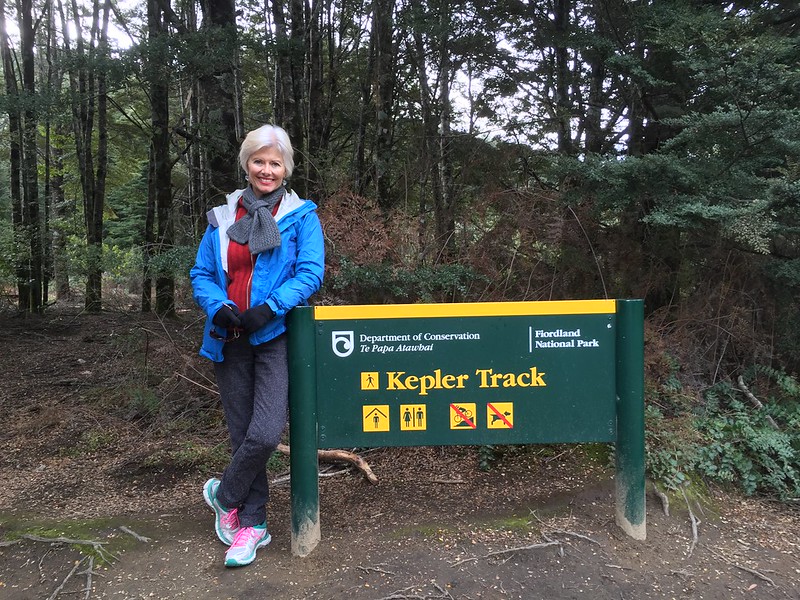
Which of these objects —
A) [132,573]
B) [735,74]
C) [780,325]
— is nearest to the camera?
[132,573]

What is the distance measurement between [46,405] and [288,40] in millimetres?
5547

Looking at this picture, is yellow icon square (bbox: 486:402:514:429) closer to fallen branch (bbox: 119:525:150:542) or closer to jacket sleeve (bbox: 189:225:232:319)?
jacket sleeve (bbox: 189:225:232:319)

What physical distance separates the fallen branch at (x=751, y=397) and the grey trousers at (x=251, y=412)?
149 inches

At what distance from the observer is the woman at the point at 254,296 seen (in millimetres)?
2781

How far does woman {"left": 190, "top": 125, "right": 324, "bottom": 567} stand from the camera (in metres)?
2.78

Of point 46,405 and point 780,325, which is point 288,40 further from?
point 780,325

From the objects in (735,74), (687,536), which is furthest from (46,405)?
(735,74)

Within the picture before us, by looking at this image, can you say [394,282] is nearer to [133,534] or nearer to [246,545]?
[246,545]

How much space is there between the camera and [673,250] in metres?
5.40

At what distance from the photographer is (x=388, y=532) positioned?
3150 mm

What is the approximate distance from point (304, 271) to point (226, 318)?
453 millimetres

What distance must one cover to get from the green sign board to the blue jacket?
219 mm

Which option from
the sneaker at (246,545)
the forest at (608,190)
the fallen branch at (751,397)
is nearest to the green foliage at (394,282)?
the forest at (608,190)

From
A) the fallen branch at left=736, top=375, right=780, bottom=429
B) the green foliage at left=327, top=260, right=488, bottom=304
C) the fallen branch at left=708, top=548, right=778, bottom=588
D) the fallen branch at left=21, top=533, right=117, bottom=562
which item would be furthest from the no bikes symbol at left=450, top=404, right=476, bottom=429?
the fallen branch at left=736, top=375, right=780, bottom=429
